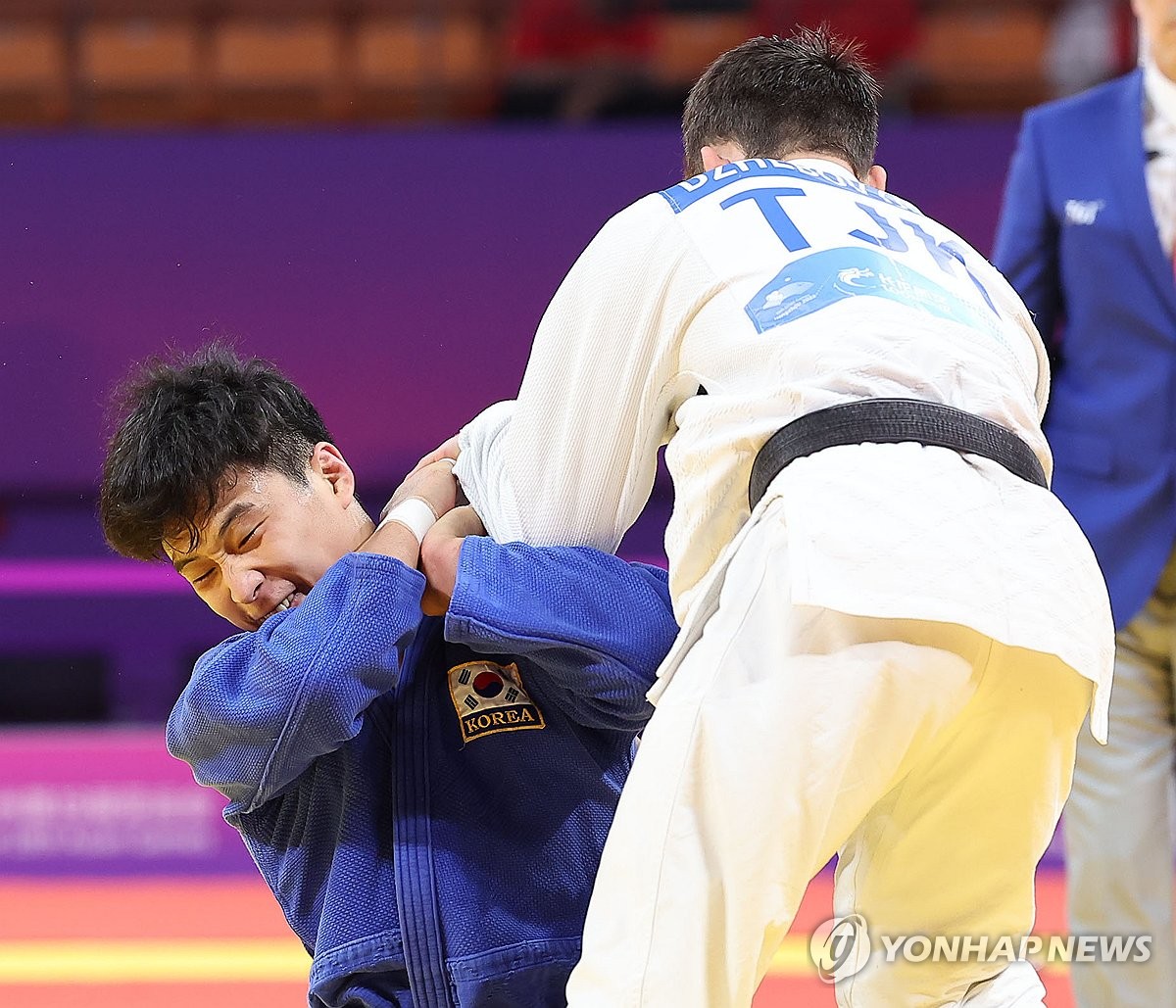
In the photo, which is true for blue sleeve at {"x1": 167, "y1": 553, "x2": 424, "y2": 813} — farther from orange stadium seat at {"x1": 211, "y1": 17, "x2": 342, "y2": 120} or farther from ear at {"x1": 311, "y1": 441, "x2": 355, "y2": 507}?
orange stadium seat at {"x1": 211, "y1": 17, "x2": 342, "y2": 120}

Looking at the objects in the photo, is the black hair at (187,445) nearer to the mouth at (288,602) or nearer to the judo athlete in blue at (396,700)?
the judo athlete in blue at (396,700)

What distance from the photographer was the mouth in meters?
1.84

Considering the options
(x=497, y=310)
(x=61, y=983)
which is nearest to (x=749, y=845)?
(x=61, y=983)

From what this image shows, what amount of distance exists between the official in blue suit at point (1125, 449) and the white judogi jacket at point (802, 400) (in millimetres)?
1115

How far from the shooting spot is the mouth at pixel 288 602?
6.03 feet

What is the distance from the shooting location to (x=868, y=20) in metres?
5.49

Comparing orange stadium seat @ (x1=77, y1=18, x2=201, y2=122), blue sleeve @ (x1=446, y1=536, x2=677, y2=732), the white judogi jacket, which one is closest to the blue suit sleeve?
the white judogi jacket

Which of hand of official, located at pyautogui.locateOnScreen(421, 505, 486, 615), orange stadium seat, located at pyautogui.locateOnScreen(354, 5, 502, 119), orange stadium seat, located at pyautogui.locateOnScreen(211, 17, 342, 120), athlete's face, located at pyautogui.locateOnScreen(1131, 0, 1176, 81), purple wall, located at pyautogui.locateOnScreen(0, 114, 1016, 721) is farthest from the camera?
orange stadium seat, located at pyautogui.locateOnScreen(211, 17, 342, 120)

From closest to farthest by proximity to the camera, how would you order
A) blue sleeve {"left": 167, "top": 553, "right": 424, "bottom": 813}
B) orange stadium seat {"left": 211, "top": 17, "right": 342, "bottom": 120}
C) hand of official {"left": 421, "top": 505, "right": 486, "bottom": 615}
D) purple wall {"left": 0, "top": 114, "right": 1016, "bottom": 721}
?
blue sleeve {"left": 167, "top": 553, "right": 424, "bottom": 813} → hand of official {"left": 421, "top": 505, "right": 486, "bottom": 615} → purple wall {"left": 0, "top": 114, "right": 1016, "bottom": 721} → orange stadium seat {"left": 211, "top": 17, "right": 342, "bottom": 120}

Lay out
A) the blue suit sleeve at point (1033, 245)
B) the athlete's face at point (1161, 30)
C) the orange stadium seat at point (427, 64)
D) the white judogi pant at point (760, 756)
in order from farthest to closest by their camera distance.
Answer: the orange stadium seat at point (427, 64) < the blue suit sleeve at point (1033, 245) < the athlete's face at point (1161, 30) < the white judogi pant at point (760, 756)

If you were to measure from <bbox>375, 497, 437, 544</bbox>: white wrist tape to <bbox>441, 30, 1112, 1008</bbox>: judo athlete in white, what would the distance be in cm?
7

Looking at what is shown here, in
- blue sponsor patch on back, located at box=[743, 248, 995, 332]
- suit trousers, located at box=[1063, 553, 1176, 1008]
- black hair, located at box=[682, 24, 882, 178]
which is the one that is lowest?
suit trousers, located at box=[1063, 553, 1176, 1008]

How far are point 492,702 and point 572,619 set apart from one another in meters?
0.20

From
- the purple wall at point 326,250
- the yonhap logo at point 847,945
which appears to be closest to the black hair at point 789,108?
the yonhap logo at point 847,945
